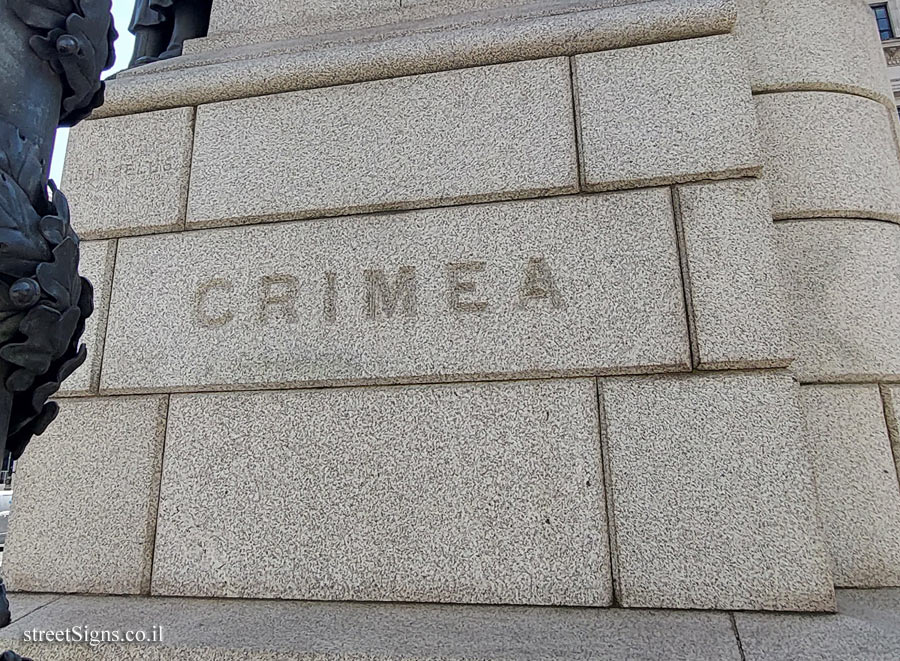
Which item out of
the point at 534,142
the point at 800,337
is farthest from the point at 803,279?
the point at 534,142

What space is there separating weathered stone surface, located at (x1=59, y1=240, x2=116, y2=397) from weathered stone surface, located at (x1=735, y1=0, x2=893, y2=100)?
13.7ft

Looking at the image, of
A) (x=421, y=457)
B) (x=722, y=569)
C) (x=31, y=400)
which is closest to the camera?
(x=31, y=400)

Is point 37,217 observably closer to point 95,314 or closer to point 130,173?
point 95,314

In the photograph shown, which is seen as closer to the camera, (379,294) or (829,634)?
(829,634)

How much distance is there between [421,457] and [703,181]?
2096 millimetres

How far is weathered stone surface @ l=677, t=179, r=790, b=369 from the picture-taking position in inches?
115

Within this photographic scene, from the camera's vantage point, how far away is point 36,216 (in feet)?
5.72

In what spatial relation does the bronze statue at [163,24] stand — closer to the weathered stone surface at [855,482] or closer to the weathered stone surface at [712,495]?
the weathered stone surface at [712,495]

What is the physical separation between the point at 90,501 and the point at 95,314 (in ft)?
3.60

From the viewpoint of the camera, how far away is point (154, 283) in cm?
358

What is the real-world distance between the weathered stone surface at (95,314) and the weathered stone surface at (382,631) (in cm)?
118

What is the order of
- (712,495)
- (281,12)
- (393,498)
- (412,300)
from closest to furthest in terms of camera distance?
(712,495), (393,498), (412,300), (281,12)

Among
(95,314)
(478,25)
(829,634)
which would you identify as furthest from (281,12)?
(829,634)

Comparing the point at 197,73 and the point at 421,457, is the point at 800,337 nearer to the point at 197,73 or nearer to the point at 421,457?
the point at 421,457
